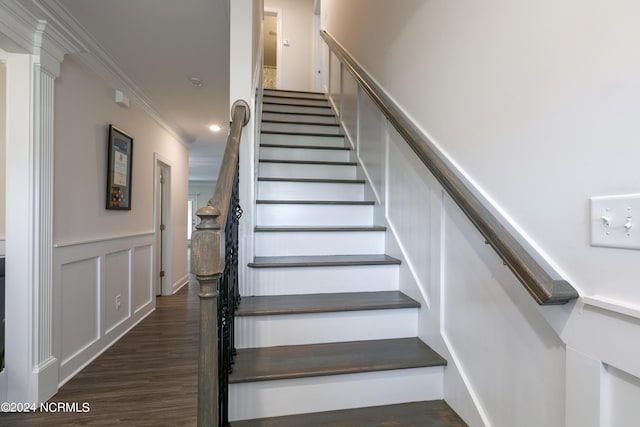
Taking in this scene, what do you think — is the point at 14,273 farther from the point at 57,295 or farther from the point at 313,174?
the point at 313,174

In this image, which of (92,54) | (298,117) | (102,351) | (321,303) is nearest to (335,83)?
(298,117)

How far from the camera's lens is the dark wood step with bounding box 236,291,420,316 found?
1.52 meters

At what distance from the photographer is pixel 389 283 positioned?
6.11 feet

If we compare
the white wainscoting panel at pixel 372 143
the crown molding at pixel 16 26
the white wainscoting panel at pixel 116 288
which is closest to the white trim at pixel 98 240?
the white wainscoting panel at pixel 116 288

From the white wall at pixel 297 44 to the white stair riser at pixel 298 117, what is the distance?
2646 millimetres

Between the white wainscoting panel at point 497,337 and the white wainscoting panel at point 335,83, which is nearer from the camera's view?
the white wainscoting panel at point 497,337

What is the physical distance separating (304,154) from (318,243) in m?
1.16

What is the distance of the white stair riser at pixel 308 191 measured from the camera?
2436mm

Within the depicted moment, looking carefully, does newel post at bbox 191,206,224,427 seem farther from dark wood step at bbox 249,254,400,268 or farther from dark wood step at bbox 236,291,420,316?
dark wood step at bbox 249,254,400,268

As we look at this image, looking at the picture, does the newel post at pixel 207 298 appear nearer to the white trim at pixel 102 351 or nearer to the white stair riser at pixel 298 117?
the white trim at pixel 102 351

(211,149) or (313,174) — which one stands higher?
(211,149)

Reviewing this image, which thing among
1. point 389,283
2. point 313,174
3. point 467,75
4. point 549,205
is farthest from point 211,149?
point 549,205

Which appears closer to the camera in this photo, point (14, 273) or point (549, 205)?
point (549, 205)

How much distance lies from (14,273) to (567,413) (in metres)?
2.76
